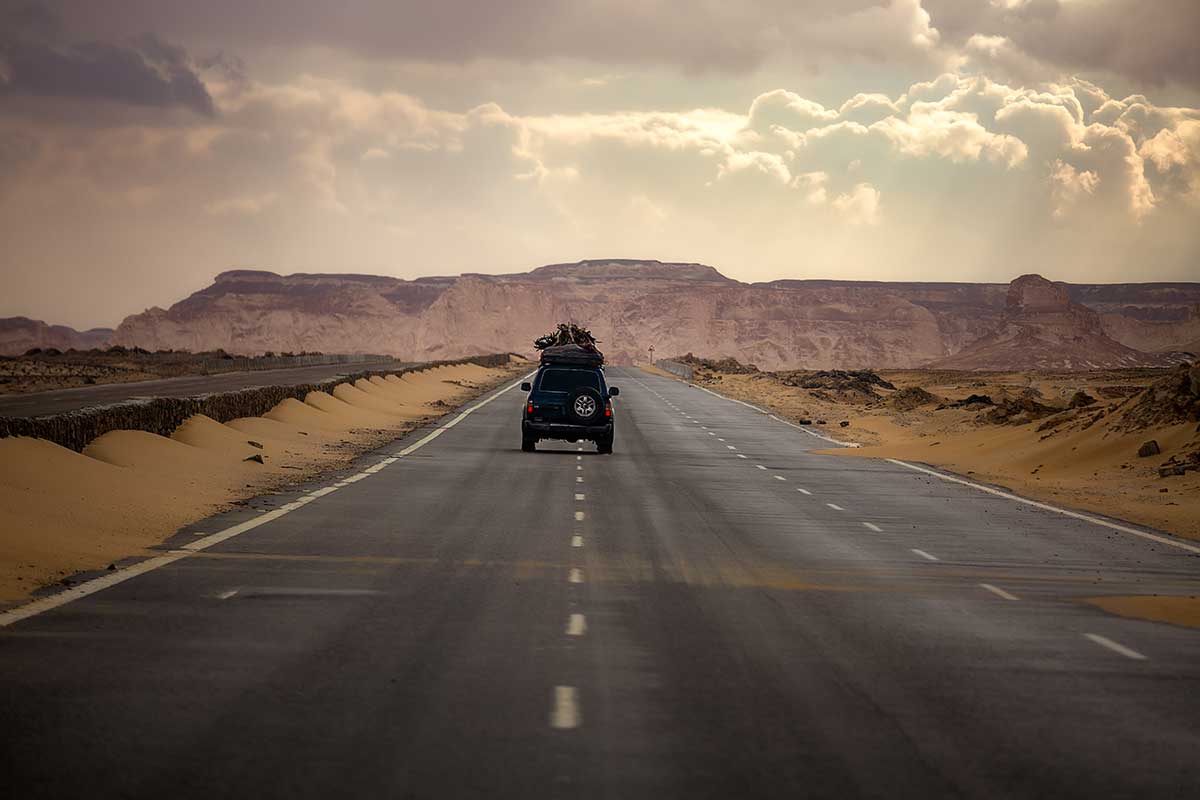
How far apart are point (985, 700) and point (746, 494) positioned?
59.0 feet

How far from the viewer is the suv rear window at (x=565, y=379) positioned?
36812 mm

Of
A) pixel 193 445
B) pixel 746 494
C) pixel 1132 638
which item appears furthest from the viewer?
pixel 193 445

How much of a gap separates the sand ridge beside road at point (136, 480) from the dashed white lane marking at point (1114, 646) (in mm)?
8997

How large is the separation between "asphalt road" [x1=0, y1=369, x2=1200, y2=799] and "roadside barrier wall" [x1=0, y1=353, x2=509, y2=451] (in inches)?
202

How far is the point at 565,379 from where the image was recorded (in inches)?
1457

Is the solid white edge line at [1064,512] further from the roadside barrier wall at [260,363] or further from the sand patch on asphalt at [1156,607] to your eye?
the roadside barrier wall at [260,363]

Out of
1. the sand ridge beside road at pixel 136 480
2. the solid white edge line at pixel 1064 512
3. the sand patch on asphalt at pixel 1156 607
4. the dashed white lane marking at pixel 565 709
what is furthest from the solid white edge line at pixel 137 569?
the solid white edge line at pixel 1064 512

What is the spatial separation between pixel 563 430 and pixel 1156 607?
23.3 metres

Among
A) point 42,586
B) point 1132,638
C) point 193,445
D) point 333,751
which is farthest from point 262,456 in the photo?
point 333,751

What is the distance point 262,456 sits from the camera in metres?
32.1

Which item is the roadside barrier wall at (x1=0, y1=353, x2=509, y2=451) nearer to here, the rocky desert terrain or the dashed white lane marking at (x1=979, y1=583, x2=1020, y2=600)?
the dashed white lane marking at (x1=979, y1=583, x2=1020, y2=600)

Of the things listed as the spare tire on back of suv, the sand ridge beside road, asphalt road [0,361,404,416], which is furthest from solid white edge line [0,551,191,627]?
asphalt road [0,361,404,416]

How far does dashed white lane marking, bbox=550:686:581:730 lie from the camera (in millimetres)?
8414

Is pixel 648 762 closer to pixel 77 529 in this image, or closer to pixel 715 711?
pixel 715 711
